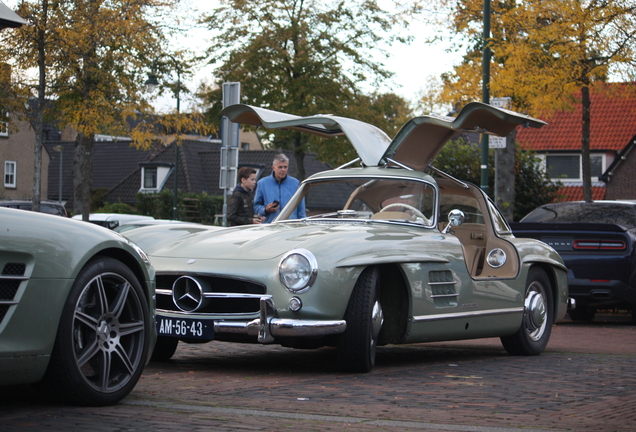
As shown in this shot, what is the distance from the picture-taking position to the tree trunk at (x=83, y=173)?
27.3 m

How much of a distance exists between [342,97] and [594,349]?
104ft

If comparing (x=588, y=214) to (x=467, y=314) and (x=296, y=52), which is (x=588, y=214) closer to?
(x=467, y=314)

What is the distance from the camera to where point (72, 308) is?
4.57 m

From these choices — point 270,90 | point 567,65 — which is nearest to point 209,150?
point 270,90

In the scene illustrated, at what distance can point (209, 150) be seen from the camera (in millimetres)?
64188

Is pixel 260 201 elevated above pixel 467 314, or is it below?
above

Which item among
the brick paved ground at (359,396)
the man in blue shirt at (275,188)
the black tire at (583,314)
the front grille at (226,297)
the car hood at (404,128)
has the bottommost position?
the black tire at (583,314)

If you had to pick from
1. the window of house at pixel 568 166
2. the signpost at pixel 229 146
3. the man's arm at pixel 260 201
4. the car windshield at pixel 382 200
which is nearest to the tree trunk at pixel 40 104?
the signpost at pixel 229 146

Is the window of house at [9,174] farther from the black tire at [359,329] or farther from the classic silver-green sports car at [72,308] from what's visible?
the classic silver-green sports car at [72,308]

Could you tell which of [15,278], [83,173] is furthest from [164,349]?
[83,173]

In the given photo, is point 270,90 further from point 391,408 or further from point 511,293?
point 391,408

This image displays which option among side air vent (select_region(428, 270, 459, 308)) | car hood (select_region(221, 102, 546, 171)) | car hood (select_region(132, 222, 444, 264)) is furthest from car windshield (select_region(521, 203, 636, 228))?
car hood (select_region(132, 222, 444, 264))

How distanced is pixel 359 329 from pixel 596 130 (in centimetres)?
4011

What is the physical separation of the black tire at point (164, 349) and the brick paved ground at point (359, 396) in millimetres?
92
